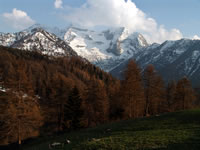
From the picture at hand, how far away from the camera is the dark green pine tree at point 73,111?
37750mm

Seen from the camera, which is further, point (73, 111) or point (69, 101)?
point (69, 101)

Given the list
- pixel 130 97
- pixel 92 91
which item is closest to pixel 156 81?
pixel 130 97

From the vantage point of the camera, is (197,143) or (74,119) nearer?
(197,143)

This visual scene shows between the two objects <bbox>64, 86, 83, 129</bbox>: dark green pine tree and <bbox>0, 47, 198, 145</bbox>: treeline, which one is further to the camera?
<bbox>64, 86, 83, 129</bbox>: dark green pine tree

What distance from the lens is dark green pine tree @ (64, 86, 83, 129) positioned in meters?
37.8

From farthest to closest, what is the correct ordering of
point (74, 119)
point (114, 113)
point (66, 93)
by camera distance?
point (114, 113), point (66, 93), point (74, 119)

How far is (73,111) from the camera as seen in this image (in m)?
38.2

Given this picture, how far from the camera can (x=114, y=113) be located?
57750 millimetres

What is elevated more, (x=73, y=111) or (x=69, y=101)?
(x=69, y=101)

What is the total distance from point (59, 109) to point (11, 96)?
1711cm

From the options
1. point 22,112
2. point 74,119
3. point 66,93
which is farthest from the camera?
point 66,93

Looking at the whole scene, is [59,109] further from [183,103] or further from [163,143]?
[183,103]

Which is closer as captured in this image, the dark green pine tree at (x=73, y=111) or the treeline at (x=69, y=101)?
the treeline at (x=69, y=101)

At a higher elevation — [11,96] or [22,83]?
[22,83]
